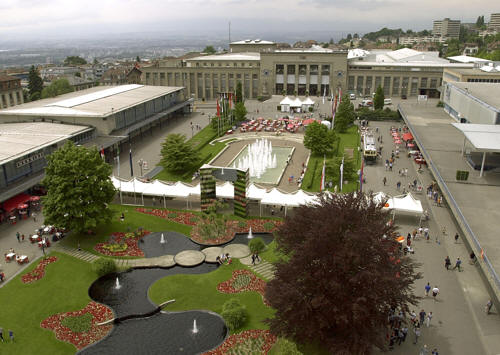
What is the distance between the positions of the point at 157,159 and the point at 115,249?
86.5ft

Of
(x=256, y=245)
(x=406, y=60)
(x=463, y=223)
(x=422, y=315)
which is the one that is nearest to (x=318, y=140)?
(x=463, y=223)

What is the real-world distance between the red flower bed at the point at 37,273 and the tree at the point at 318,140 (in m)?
39.1

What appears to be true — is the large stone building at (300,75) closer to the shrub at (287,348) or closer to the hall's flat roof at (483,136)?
the hall's flat roof at (483,136)

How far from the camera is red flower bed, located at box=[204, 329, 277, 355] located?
23.9 m

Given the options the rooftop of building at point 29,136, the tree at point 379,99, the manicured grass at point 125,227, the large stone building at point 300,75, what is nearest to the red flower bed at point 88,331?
the manicured grass at point 125,227

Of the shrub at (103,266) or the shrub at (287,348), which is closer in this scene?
the shrub at (287,348)

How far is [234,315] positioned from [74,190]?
1808 cm

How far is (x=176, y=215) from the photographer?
4231 cm

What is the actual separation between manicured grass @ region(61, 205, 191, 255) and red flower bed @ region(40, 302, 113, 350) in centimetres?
854

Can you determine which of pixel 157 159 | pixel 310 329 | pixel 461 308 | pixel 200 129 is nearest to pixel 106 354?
pixel 310 329

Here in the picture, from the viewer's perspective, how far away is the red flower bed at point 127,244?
35.2 m

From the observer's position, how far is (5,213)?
40.6 meters

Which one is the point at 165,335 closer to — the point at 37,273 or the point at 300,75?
the point at 37,273

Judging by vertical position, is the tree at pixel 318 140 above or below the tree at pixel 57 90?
below
